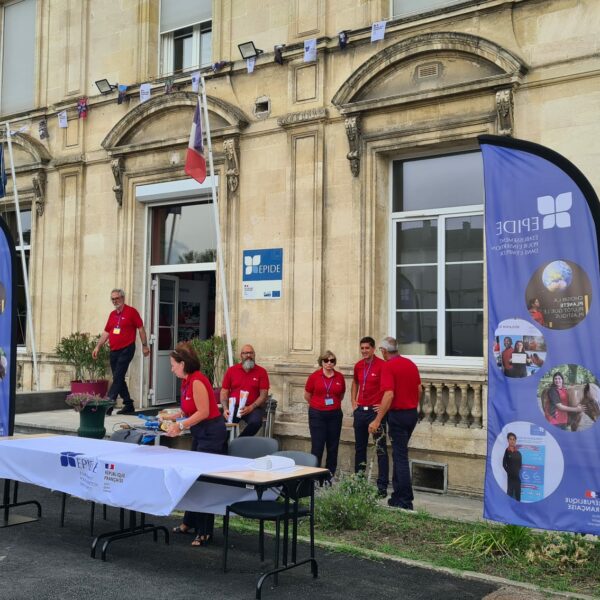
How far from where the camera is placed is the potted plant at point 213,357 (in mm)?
10477

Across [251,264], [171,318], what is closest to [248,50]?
[251,264]

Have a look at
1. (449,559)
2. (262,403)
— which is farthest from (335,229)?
(449,559)

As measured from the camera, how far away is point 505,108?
8641 millimetres

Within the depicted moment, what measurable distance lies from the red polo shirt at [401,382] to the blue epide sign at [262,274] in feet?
9.21

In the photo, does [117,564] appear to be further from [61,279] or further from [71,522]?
[61,279]

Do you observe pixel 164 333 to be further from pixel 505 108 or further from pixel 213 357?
pixel 505 108

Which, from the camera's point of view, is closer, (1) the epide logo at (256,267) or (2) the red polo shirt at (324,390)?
(2) the red polo shirt at (324,390)

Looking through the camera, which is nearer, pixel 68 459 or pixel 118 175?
pixel 68 459

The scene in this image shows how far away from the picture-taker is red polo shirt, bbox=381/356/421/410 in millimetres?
7988

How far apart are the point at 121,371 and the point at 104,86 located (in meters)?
4.68

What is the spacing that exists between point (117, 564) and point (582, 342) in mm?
3756

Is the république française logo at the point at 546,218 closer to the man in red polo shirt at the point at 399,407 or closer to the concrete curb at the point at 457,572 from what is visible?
the concrete curb at the point at 457,572

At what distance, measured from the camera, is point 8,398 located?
26.4ft

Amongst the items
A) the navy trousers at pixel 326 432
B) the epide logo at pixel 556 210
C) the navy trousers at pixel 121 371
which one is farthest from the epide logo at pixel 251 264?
the epide logo at pixel 556 210
